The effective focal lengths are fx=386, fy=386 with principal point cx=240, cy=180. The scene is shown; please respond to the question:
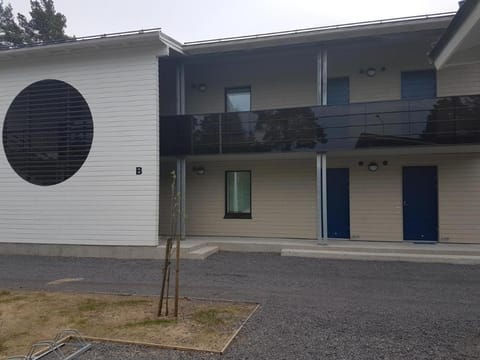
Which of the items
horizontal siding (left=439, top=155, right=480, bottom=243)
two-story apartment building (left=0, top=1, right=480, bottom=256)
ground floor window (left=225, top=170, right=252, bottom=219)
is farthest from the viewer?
ground floor window (left=225, top=170, right=252, bottom=219)

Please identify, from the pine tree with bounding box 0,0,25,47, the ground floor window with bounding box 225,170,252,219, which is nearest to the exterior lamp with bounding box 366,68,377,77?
the ground floor window with bounding box 225,170,252,219

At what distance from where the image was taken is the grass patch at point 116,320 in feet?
13.7

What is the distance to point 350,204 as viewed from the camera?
36.3ft

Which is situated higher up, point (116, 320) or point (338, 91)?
point (338, 91)

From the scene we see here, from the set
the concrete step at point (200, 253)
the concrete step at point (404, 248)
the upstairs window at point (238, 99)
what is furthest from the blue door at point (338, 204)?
the concrete step at point (200, 253)

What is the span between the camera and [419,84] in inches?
417

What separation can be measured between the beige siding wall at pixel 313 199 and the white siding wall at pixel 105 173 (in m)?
2.60

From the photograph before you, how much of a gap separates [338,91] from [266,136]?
9.00ft

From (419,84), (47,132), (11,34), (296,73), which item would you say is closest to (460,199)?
(419,84)

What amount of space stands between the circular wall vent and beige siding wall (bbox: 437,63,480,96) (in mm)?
9597

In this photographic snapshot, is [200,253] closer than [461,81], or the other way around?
[200,253]

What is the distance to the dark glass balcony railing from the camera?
29.8ft

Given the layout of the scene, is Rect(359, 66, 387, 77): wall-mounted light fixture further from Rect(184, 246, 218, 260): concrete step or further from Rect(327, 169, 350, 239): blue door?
Rect(184, 246, 218, 260): concrete step

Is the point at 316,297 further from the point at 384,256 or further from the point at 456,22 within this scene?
the point at 456,22
